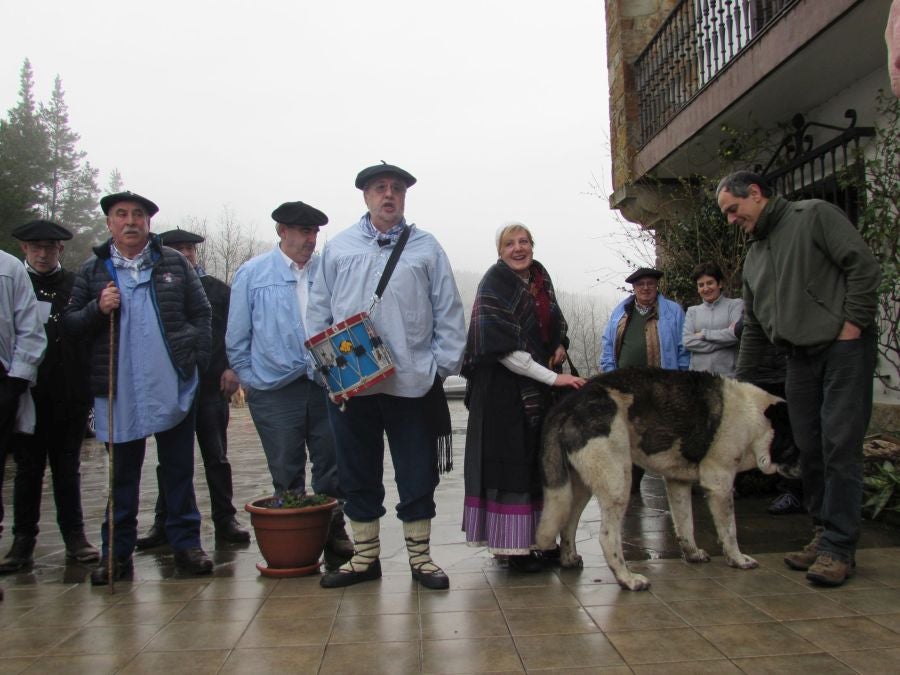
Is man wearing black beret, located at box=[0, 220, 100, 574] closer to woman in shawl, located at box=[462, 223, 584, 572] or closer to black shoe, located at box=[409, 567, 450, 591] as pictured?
black shoe, located at box=[409, 567, 450, 591]

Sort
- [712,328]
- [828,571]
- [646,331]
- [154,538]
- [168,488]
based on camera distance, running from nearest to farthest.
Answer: [828,571], [168,488], [154,538], [712,328], [646,331]

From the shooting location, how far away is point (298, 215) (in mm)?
5188

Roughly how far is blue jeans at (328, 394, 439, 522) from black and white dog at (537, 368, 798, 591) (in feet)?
2.22

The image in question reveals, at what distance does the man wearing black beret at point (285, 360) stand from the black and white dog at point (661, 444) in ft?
5.19

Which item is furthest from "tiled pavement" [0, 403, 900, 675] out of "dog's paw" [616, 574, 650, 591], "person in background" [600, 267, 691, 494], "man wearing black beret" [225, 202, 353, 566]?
"person in background" [600, 267, 691, 494]

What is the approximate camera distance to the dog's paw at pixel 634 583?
3.99m

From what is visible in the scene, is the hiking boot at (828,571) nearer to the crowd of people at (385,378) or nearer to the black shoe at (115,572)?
the crowd of people at (385,378)

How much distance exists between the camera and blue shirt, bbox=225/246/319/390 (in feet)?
16.3

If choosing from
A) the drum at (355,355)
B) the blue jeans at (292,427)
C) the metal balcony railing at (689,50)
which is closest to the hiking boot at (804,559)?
the drum at (355,355)

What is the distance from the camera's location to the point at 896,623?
339 centimetres

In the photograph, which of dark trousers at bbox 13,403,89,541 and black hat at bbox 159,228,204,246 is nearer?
dark trousers at bbox 13,403,89,541

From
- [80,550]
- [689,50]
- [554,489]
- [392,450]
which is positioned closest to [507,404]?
[554,489]

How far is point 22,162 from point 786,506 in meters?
42.5

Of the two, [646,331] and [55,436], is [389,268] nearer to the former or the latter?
[55,436]
